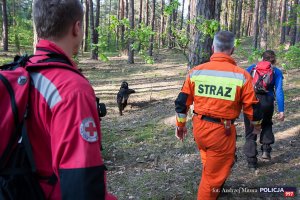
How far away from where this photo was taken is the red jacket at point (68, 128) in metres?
1.42

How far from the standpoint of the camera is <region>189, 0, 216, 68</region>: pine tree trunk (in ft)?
25.5

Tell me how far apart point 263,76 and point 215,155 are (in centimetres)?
219

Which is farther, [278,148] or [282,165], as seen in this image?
[278,148]

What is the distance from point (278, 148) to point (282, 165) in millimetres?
831

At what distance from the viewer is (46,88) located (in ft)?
4.97

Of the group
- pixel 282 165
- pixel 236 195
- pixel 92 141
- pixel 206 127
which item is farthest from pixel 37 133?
pixel 282 165

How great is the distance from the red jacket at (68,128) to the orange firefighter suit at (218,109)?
8.55 feet

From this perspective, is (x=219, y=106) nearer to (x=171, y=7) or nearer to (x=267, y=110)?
(x=267, y=110)

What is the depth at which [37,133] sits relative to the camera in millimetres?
1592

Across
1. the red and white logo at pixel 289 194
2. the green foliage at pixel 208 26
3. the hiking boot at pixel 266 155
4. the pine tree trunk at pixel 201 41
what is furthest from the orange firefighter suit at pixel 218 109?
the pine tree trunk at pixel 201 41

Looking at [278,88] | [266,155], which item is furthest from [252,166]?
[278,88]

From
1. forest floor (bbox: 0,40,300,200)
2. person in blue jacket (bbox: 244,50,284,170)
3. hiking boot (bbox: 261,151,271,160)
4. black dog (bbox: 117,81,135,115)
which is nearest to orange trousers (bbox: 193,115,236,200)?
forest floor (bbox: 0,40,300,200)

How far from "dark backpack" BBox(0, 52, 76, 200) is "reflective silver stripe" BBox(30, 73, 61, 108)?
37 mm

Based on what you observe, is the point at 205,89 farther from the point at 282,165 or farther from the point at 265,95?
the point at 282,165
